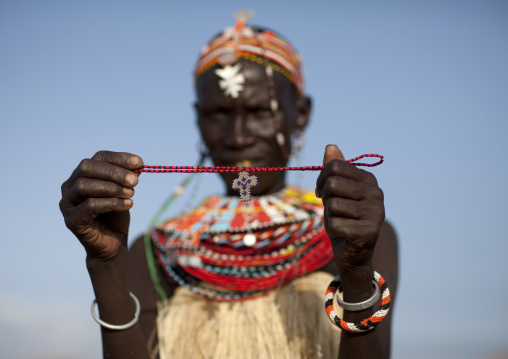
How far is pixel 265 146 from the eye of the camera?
353 centimetres

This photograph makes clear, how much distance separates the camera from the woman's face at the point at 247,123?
349cm

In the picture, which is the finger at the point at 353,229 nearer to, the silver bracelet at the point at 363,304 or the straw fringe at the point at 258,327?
the silver bracelet at the point at 363,304

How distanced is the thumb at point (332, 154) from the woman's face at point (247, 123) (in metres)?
1.20

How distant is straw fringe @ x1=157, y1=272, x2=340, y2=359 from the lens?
2.91 m

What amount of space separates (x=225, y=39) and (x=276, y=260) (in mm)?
1470

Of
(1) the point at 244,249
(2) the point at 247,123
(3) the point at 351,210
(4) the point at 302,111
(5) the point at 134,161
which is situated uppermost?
(4) the point at 302,111

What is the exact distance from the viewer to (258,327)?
2.98 metres

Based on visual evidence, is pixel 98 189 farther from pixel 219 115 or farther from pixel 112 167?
pixel 219 115

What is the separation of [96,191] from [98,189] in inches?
0.5

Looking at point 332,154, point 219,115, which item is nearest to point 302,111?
point 219,115

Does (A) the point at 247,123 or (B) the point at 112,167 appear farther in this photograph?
(A) the point at 247,123

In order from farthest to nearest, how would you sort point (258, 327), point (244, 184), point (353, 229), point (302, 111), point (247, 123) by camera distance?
point (302, 111), point (247, 123), point (258, 327), point (244, 184), point (353, 229)

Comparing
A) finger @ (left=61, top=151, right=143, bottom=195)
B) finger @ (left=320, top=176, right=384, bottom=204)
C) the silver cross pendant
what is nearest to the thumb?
finger @ (left=320, top=176, right=384, bottom=204)

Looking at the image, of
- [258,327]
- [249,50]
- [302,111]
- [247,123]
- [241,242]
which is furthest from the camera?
[302,111]
